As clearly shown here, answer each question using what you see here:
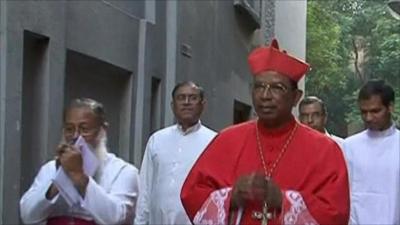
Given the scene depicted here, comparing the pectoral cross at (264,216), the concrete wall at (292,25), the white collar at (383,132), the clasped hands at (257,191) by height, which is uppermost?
the concrete wall at (292,25)

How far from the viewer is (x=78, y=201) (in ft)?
23.1

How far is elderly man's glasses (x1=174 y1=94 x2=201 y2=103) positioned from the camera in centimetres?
985

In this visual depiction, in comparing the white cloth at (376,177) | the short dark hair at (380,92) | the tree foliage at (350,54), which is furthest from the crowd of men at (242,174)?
the tree foliage at (350,54)

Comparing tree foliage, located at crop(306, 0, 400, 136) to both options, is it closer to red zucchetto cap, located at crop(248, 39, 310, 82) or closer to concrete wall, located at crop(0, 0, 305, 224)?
concrete wall, located at crop(0, 0, 305, 224)

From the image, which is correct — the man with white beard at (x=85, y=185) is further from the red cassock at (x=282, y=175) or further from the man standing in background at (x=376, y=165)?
the man standing in background at (x=376, y=165)

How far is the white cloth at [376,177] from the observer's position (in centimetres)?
959

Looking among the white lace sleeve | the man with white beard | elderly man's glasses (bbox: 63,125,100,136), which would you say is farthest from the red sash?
the white lace sleeve

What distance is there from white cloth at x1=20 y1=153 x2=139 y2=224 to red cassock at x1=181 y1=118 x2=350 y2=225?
53 centimetres

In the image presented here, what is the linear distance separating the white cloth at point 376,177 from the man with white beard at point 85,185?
2789 mm

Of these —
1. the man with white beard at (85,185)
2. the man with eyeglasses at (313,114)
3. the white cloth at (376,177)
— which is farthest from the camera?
the man with eyeglasses at (313,114)

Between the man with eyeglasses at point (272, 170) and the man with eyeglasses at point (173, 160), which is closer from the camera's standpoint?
the man with eyeglasses at point (272, 170)

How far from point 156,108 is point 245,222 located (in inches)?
384

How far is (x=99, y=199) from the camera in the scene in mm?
7027

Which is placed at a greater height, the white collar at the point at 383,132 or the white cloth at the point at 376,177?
the white collar at the point at 383,132
